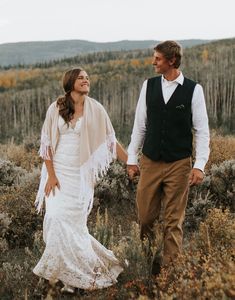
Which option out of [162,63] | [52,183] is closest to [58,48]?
[52,183]

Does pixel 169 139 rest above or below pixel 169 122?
below

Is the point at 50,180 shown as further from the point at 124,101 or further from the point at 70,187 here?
the point at 124,101

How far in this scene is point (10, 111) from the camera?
32062mm

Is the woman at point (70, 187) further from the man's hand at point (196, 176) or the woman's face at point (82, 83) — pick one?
the man's hand at point (196, 176)

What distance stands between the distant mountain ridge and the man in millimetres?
152399

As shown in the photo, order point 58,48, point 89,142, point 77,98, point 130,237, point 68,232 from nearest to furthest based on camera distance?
point 68,232 < point 77,98 < point 89,142 < point 130,237 < point 58,48

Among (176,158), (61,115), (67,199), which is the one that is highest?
(61,115)

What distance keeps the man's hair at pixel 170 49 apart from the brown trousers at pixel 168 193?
0.84 meters

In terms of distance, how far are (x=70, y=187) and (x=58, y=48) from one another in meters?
175

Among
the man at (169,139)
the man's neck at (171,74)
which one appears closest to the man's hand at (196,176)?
the man at (169,139)

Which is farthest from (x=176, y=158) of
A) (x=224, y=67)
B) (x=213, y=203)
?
(x=224, y=67)

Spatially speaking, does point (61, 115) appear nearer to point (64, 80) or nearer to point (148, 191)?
point (64, 80)

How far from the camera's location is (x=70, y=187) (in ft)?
16.3

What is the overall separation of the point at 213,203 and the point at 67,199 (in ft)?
10.6
